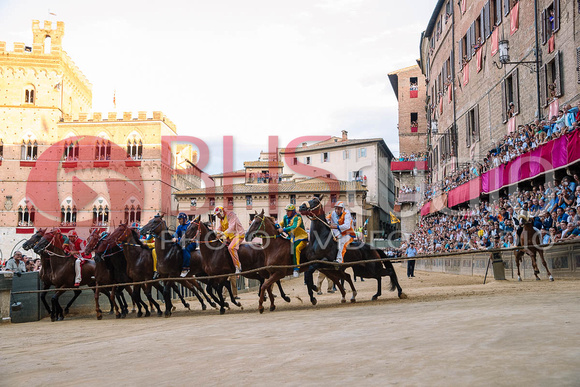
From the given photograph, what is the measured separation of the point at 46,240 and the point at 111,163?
5082 cm

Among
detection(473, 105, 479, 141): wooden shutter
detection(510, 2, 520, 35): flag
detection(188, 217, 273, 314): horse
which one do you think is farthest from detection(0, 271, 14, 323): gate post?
detection(473, 105, 479, 141): wooden shutter

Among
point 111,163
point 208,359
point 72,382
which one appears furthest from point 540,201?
point 111,163

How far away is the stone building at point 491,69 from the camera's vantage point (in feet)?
72.6

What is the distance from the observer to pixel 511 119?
27312mm

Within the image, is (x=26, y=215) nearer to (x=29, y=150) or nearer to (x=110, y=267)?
(x=29, y=150)

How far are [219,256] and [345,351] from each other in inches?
335

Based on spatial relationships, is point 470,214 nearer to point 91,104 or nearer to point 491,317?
point 491,317

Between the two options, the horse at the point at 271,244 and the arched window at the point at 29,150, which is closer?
the horse at the point at 271,244

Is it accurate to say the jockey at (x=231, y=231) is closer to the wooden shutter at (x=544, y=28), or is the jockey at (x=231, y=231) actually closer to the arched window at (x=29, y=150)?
the wooden shutter at (x=544, y=28)

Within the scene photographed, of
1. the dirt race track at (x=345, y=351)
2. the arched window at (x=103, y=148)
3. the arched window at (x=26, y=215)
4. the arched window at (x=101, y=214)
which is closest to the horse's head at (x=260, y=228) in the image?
the dirt race track at (x=345, y=351)

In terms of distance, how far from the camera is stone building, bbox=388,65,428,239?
186 ft

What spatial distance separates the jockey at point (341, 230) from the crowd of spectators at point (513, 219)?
5.60 m

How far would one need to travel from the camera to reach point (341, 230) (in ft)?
46.2

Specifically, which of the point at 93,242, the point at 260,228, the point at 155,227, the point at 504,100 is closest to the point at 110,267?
the point at 93,242
